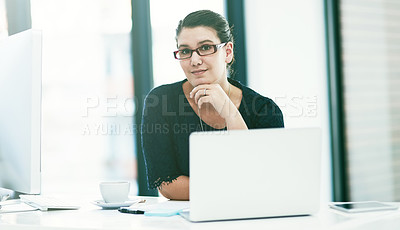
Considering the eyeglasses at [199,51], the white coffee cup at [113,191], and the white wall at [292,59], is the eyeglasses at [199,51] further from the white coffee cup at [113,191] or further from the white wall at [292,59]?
the white wall at [292,59]

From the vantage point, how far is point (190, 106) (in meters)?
2.28

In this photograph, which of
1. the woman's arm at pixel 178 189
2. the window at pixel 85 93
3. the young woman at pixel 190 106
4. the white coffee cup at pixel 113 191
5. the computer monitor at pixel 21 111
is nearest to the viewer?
the computer monitor at pixel 21 111

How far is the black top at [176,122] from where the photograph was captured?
2.21 meters

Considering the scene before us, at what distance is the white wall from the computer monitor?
2284 millimetres

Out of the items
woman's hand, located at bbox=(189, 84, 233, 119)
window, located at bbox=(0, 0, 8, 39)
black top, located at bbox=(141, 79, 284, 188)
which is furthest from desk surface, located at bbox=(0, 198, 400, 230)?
window, located at bbox=(0, 0, 8, 39)

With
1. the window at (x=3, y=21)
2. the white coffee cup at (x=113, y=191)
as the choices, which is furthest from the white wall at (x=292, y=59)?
the white coffee cup at (x=113, y=191)

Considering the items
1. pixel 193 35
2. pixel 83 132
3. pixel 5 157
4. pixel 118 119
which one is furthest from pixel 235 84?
pixel 83 132

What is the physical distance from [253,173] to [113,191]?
1.93 ft

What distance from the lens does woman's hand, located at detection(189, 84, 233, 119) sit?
1.96 meters

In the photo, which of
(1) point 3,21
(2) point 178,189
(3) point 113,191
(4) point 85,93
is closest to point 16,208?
(3) point 113,191

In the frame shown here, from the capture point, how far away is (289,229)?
1160 mm

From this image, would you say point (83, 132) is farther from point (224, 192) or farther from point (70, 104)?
point (224, 192)

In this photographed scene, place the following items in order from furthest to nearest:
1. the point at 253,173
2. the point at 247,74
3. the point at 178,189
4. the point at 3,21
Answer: the point at 3,21
the point at 247,74
the point at 178,189
the point at 253,173

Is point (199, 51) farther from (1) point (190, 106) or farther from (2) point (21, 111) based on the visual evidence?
(2) point (21, 111)
